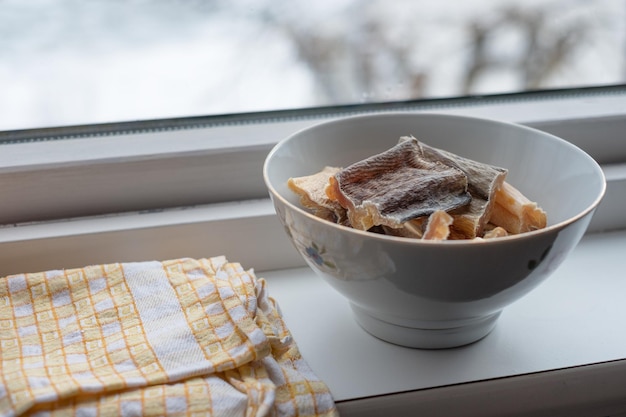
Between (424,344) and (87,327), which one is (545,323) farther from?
(87,327)

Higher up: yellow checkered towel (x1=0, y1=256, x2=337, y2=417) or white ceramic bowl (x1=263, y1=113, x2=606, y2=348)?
white ceramic bowl (x1=263, y1=113, x2=606, y2=348)

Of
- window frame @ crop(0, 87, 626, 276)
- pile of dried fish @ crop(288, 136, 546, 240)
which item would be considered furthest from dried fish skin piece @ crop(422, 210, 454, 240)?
window frame @ crop(0, 87, 626, 276)

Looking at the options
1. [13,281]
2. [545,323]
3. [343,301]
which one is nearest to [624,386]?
[545,323]

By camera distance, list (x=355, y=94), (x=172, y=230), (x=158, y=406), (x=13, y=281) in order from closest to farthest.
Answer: (x=158, y=406)
(x=13, y=281)
(x=172, y=230)
(x=355, y=94)

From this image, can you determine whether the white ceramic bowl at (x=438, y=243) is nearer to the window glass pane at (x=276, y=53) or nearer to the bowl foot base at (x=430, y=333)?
the bowl foot base at (x=430, y=333)

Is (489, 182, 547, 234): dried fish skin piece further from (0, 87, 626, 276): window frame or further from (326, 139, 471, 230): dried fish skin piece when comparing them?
(0, 87, 626, 276): window frame

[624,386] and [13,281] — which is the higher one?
[13,281]

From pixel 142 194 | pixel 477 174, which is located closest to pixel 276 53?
pixel 142 194
